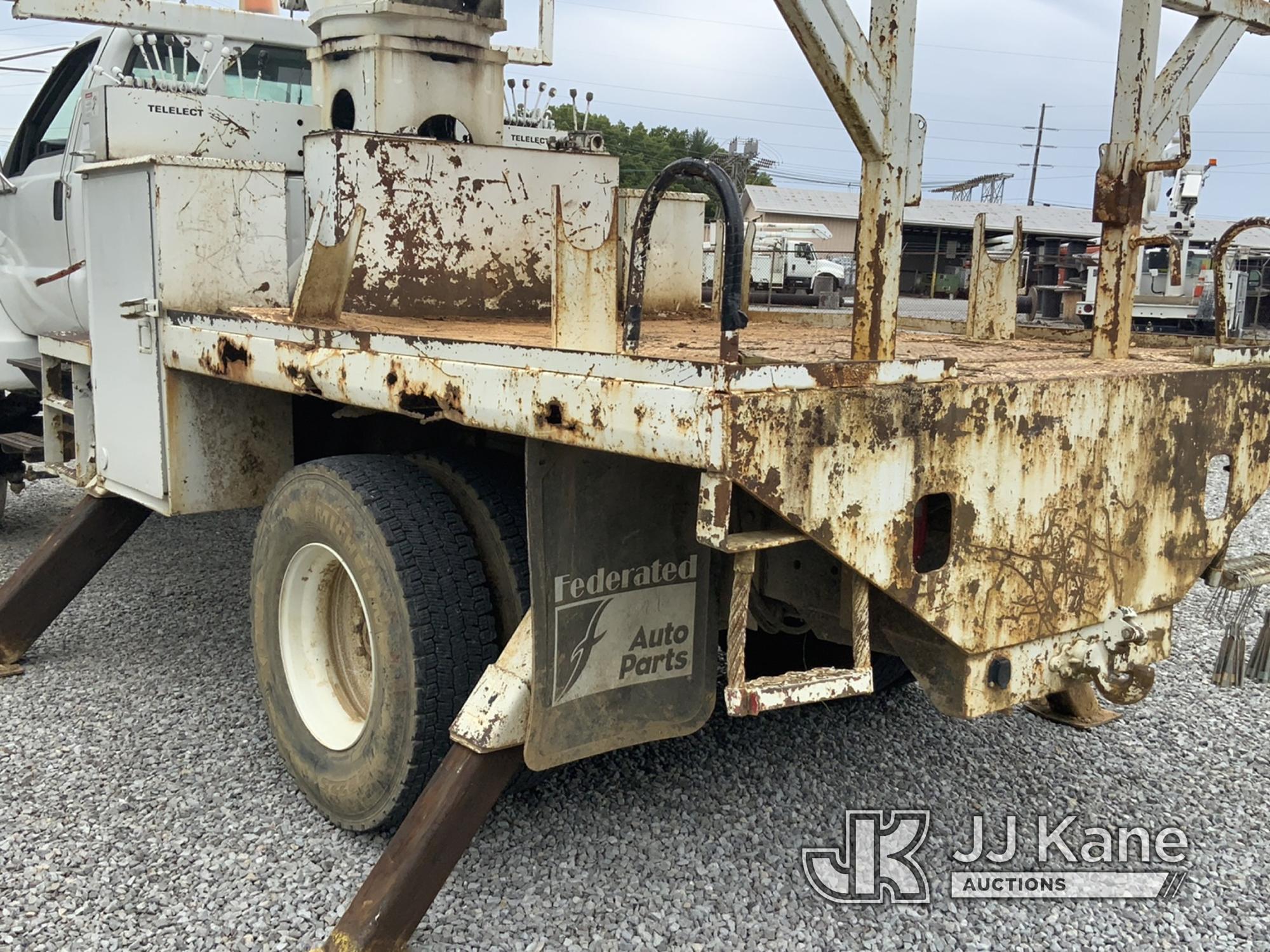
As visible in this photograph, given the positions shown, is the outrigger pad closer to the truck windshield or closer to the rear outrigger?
the rear outrigger

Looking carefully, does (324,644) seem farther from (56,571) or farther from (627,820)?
(56,571)

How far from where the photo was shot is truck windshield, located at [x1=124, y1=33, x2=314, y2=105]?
497 centimetres

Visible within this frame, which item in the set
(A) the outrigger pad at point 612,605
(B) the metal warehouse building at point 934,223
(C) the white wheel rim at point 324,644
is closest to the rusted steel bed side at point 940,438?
(A) the outrigger pad at point 612,605

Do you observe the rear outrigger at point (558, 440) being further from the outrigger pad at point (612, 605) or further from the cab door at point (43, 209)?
the cab door at point (43, 209)

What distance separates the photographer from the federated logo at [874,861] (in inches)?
112

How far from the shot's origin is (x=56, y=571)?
13.8 ft

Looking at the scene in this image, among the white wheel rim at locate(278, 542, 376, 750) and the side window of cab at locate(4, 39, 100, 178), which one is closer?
the white wheel rim at locate(278, 542, 376, 750)

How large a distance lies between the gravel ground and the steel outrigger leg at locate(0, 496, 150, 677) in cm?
16

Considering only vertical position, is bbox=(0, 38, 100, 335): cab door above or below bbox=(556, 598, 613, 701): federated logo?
above

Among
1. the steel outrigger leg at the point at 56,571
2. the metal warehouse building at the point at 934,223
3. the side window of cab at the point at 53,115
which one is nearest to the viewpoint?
the steel outrigger leg at the point at 56,571

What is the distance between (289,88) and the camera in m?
5.33

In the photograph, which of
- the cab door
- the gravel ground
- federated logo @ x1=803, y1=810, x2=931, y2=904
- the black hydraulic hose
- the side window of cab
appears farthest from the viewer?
Result: the side window of cab

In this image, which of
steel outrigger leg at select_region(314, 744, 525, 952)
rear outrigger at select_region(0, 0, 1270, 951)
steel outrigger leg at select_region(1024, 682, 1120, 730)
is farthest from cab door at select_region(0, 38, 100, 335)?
steel outrigger leg at select_region(1024, 682, 1120, 730)

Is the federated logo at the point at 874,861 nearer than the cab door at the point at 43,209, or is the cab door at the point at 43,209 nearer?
the federated logo at the point at 874,861
